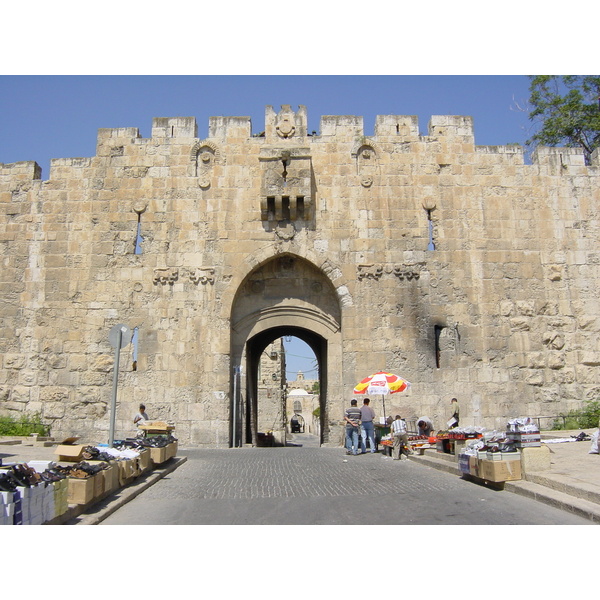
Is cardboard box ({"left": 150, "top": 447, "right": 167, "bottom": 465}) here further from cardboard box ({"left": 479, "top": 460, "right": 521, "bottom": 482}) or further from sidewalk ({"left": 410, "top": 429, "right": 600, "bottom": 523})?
cardboard box ({"left": 479, "top": 460, "right": 521, "bottom": 482})

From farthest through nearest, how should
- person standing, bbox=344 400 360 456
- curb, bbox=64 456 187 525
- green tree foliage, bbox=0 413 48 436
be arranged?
1. green tree foliage, bbox=0 413 48 436
2. person standing, bbox=344 400 360 456
3. curb, bbox=64 456 187 525

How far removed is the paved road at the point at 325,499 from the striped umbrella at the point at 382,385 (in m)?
2.15

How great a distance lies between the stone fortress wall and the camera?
13.2 meters

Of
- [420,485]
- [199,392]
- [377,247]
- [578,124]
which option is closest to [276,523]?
[420,485]

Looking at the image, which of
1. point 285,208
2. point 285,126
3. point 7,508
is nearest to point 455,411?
point 285,208

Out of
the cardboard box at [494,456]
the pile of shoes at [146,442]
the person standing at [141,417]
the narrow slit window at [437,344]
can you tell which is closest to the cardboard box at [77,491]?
the pile of shoes at [146,442]

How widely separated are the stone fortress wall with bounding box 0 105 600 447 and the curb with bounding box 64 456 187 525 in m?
4.63

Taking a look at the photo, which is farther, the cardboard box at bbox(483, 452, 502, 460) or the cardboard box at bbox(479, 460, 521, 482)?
the cardboard box at bbox(483, 452, 502, 460)

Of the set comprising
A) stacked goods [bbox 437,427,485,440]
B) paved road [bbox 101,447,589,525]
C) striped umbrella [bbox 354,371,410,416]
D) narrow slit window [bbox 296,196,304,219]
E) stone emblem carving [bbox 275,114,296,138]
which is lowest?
paved road [bbox 101,447,589,525]

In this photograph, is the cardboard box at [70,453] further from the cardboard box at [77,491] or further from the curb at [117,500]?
the cardboard box at [77,491]

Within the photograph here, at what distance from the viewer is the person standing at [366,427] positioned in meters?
11.6

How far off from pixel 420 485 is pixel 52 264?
1016cm

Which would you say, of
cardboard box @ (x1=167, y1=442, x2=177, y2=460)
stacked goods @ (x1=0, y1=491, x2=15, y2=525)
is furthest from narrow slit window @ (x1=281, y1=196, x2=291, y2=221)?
stacked goods @ (x1=0, y1=491, x2=15, y2=525)

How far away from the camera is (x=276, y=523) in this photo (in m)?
5.54
